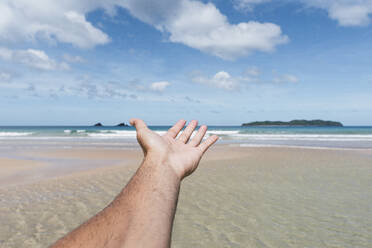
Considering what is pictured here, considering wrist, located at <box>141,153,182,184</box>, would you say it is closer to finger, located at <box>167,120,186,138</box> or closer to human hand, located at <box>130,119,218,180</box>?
human hand, located at <box>130,119,218,180</box>

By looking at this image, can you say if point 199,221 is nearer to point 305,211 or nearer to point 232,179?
point 305,211

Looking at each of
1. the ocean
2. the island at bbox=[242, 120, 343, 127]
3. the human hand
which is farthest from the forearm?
the island at bbox=[242, 120, 343, 127]

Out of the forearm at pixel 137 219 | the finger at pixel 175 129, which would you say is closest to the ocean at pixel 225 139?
the finger at pixel 175 129

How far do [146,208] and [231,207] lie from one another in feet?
9.79

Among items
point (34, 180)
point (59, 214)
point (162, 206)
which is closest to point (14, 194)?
point (34, 180)

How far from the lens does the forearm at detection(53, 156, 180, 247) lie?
1375mm

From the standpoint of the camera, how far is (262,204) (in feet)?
14.4

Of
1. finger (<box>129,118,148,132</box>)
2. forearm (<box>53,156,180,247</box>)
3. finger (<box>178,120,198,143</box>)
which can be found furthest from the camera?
finger (<box>178,120,198,143</box>)

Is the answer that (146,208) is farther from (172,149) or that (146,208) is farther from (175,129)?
(175,129)

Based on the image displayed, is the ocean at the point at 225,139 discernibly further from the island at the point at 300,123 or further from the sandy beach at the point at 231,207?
the island at the point at 300,123

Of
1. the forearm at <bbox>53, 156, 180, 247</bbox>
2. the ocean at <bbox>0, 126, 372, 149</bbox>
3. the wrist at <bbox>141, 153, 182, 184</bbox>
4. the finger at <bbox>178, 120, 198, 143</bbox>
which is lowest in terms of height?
the ocean at <bbox>0, 126, 372, 149</bbox>

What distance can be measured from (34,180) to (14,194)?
153 cm

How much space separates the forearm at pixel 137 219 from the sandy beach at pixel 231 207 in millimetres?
1520

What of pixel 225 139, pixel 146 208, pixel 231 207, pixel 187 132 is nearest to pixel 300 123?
pixel 225 139
